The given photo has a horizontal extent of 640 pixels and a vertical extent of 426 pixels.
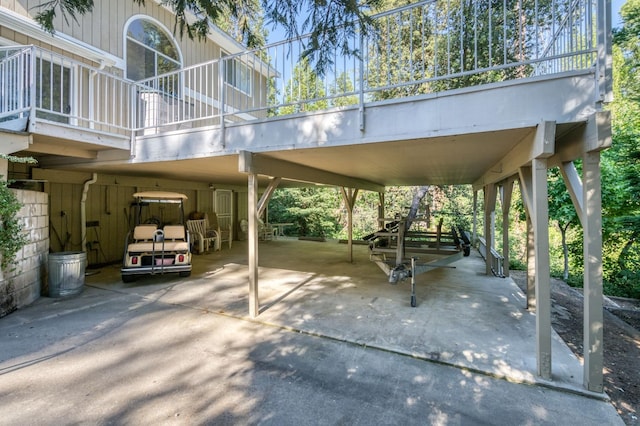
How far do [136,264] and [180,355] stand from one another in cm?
340

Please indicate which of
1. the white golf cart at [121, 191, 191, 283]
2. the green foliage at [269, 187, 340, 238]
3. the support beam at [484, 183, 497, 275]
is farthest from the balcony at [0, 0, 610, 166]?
the green foliage at [269, 187, 340, 238]

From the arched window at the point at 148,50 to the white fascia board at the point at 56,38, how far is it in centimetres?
48

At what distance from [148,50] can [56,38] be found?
7.27ft

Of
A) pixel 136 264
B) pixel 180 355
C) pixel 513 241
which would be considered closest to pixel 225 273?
pixel 136 264

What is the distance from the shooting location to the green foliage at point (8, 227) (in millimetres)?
4152

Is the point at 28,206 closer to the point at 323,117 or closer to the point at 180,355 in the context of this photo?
the point at 180,355

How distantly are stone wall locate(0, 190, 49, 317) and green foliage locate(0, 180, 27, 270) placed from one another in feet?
0.73

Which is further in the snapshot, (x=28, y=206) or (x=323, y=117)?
(x=28, y=206)

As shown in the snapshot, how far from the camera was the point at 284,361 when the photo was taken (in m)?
3.25

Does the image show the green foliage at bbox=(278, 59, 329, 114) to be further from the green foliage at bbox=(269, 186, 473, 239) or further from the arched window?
the green foliage at bbox=(269, 186, 473, 239)

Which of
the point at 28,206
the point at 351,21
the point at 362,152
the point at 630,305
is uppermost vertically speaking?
the point at 351,21

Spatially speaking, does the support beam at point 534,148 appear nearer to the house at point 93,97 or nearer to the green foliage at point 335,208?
the house at point 93,97

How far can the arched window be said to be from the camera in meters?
7.23

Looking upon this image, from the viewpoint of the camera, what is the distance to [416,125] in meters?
3.23
